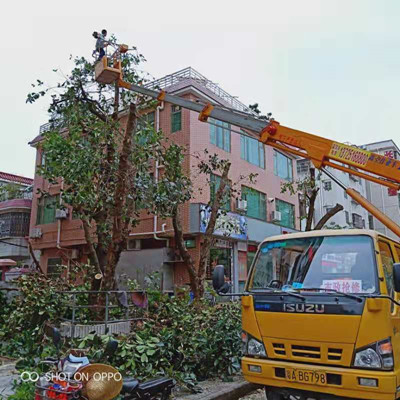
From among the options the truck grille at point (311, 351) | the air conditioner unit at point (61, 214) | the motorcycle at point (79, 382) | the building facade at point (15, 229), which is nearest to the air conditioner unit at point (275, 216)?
the air conditioner unit at point (61, 214)

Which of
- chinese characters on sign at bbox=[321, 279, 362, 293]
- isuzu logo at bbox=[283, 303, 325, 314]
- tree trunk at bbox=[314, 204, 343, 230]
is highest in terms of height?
tree trunk at bbox=[314, 204, 343, 230]

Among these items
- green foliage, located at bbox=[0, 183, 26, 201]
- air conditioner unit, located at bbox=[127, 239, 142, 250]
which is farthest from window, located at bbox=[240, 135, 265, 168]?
green foliage, located at bbox=[0, 183, 26, 201]

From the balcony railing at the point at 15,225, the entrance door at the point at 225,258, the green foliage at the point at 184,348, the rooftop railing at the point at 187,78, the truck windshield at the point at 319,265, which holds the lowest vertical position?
the green foliage at the point at 184,348

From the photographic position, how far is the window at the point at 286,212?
22.6 m

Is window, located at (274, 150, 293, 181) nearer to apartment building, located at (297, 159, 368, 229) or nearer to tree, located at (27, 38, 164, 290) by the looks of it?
apartment building, located at (297, 159, 368, 229)

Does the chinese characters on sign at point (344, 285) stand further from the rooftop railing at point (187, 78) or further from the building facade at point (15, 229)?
the building facade at point (15, 229)

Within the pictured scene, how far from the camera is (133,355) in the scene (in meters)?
6.03

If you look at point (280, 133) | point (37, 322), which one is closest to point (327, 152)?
point (280, 133)

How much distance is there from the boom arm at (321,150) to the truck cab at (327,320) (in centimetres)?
204

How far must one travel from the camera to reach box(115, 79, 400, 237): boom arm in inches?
270

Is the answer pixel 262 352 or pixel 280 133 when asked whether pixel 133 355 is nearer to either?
pixel 262 352

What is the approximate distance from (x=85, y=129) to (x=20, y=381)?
6381 mm

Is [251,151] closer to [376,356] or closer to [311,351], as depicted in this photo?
[311,351]

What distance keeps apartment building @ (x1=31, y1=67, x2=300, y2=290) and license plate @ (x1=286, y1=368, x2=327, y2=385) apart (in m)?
10.6
